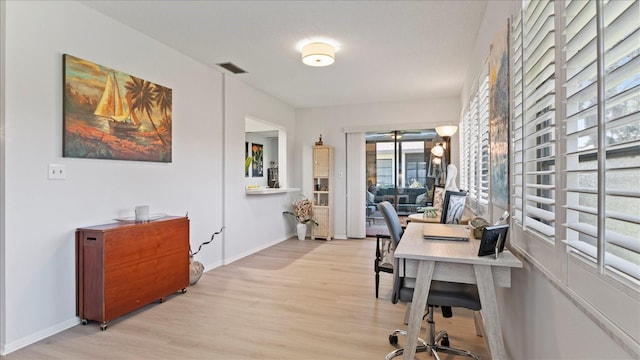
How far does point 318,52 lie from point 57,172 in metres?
2.46

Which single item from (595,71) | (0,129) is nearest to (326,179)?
(0,129)

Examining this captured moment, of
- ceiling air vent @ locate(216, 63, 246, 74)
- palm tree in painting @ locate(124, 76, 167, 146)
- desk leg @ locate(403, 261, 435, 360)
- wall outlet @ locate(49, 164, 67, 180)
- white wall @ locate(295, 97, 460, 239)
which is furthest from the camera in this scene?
white wall @ locate(295, 97, 460, 239)

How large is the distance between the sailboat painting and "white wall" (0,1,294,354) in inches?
2.8

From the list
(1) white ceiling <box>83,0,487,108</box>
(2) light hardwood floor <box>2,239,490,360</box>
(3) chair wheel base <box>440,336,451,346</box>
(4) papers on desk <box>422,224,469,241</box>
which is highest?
(1) white ceiling <box>83,0,487,108</box>

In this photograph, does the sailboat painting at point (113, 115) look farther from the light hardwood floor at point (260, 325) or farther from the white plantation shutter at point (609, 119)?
the white plantation shutter at point (609, 119)

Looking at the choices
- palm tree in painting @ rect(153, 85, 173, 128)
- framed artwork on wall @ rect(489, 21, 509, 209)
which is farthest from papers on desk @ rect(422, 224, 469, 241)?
palm tree in painting @ rect(153, 85, 173, 128)

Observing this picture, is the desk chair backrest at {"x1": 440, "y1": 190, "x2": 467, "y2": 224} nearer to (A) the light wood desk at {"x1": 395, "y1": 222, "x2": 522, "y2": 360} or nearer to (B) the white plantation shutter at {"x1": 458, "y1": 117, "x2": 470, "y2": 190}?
(B) the white plantation shutter at {"x1": 458, "y1": 117, "x2": 470, "y2": 190}

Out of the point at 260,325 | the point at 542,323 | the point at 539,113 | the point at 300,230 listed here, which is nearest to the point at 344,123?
the point at 300,230

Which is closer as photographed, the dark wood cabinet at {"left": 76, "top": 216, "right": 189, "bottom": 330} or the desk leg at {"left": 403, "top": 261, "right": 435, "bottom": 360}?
the desk leg at {"left": 403, "top": 261, "right": 435, "bottom": 360}

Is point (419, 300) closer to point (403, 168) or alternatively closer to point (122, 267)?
point (122, 267)

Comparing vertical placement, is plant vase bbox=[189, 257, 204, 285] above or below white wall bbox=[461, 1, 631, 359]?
below

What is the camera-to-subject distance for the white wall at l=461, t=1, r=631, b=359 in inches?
36.4

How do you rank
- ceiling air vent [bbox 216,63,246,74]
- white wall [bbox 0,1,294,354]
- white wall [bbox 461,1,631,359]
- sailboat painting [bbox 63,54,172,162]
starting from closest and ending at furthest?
white wall [bbox 461,1,631,359] → white wall [bbox 0,1,294,354] → sailboat painting [bbox 63,54,172,162] → ceiling air vent [bbox 216,63,246,74]

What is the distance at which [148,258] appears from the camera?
9.57 ft
